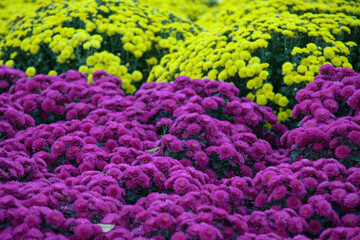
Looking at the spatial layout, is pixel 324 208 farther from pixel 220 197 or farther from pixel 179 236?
pixel 179 236

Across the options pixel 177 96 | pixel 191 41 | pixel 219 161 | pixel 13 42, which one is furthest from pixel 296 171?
pixel 13 42

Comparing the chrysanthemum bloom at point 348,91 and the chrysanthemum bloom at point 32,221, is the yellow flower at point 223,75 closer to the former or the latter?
the chrysanthemum bloom at point 348,91

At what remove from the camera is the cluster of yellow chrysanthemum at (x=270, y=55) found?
15.8ft

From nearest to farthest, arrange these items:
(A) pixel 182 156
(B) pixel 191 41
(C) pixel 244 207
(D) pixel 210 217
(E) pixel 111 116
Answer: (D) pixel 210 217 < (C) pixel 244 207 < (A) pixel 182 156 < (E) pixel 111 116 < (B) pixel 191 41

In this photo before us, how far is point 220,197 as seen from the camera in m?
2.90

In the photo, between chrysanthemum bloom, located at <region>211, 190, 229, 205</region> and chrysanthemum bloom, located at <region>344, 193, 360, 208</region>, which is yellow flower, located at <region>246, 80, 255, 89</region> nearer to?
chrysanthemum bloom, located at <region>211, 190, 229, 205</region>

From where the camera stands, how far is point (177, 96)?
14.4 feet

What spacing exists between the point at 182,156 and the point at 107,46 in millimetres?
3332

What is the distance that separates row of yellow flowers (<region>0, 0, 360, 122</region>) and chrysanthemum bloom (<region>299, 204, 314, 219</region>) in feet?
6.87

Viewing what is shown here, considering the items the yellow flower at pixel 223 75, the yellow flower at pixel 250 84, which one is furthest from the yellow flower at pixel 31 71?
the yellow flower at pixel 250 84

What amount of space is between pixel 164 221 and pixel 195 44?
150 inches

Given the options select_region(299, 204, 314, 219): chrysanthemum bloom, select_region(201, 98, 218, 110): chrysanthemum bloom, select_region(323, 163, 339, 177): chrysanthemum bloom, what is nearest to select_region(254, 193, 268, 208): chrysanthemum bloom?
select_region(299, 204, 314, 219): chrysanthemum bloom

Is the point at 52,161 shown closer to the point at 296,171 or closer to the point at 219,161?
the point at 219,161

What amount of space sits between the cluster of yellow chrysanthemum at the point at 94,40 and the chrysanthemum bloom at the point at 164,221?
3.40 metres
